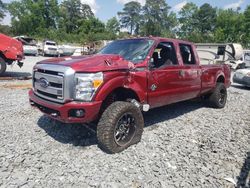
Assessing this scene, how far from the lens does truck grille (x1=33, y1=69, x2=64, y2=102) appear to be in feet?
12.4

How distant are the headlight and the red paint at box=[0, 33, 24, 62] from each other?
7821mm

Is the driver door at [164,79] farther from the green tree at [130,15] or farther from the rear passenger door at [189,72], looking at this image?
the green tree at [130,15]

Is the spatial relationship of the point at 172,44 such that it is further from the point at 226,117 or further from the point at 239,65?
the point at 239,65

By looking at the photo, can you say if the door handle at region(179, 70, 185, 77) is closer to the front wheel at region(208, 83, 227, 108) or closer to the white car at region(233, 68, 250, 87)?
the front wheel at region(208, 83, 227, 108)

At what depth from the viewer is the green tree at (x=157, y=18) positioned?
304 ft

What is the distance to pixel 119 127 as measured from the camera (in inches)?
164

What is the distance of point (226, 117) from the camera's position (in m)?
6.45

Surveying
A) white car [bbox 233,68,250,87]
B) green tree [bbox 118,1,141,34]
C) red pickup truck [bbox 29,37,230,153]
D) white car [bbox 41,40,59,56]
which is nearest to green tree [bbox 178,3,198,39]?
green tree [bbox 118,1,141,34]

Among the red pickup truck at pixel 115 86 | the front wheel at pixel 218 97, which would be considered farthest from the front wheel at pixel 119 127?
the front wheel at pixel 218 97

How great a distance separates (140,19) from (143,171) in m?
104

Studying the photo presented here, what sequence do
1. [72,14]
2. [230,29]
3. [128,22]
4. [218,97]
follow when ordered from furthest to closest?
[128,22], [72,14], [230,29], [218,97]

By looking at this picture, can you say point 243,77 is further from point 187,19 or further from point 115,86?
point 187,19

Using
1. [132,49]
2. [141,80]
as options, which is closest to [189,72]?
[132,49]

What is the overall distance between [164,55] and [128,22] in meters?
104
